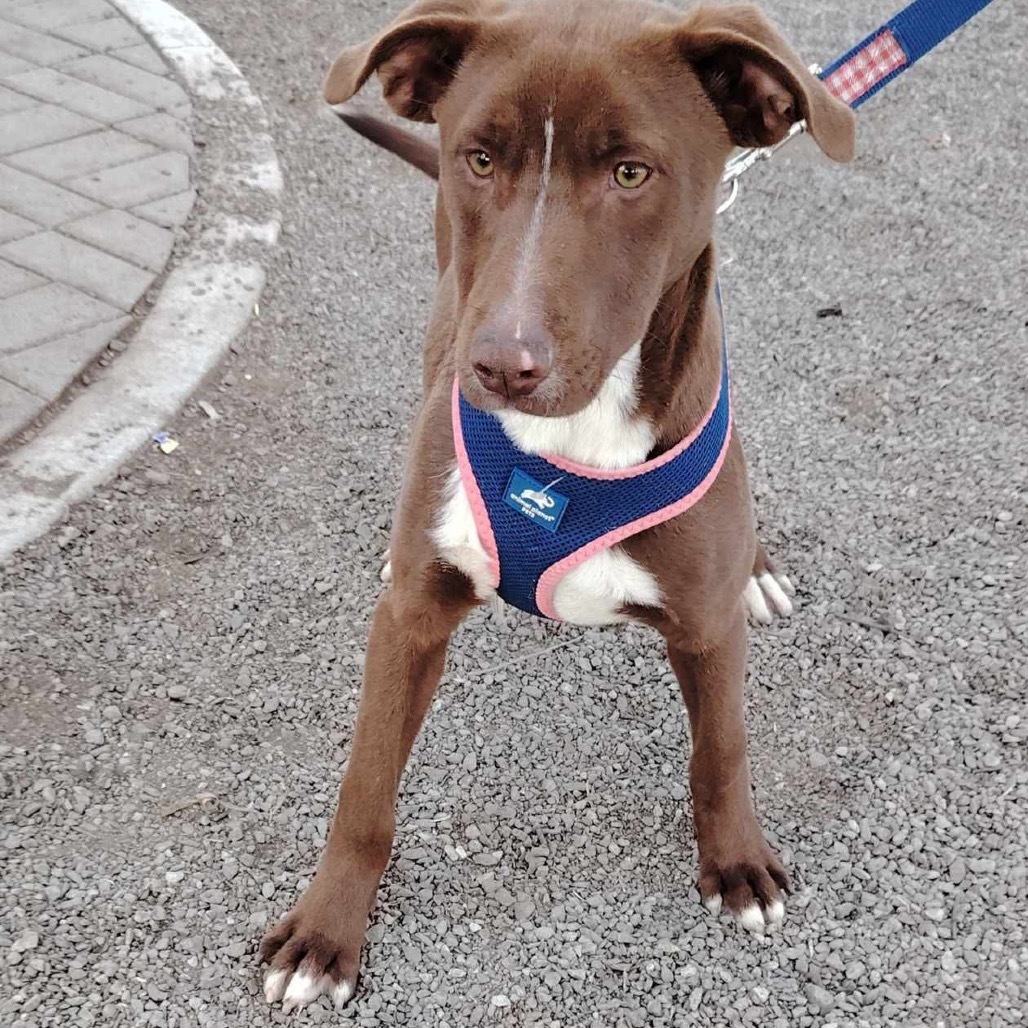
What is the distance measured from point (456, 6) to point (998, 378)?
3.00 metres

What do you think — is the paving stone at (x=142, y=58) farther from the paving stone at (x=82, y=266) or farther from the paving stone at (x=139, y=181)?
the paving stone at (x=82, y=266)

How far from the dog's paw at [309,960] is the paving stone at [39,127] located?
3617 millimetres

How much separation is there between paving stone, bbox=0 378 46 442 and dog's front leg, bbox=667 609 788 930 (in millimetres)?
2190

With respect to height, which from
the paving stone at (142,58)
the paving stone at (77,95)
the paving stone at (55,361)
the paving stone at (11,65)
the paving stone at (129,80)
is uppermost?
the paving stone at (142,58)

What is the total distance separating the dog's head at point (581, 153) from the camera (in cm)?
209

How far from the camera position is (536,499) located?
101 inches

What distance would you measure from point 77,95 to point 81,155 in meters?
0.56

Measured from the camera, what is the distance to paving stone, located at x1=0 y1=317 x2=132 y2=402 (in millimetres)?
4059

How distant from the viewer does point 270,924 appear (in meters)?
2.84

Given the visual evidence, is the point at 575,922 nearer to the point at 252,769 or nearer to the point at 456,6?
the point at 252,769

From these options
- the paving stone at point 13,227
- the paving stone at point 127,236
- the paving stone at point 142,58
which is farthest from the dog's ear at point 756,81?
the paving stone at point 142,58

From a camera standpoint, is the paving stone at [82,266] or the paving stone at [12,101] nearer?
the paving stone at [82,266]

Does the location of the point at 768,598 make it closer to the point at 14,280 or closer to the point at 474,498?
the point at 474,498

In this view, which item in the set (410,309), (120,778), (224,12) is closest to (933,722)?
(120,778)
